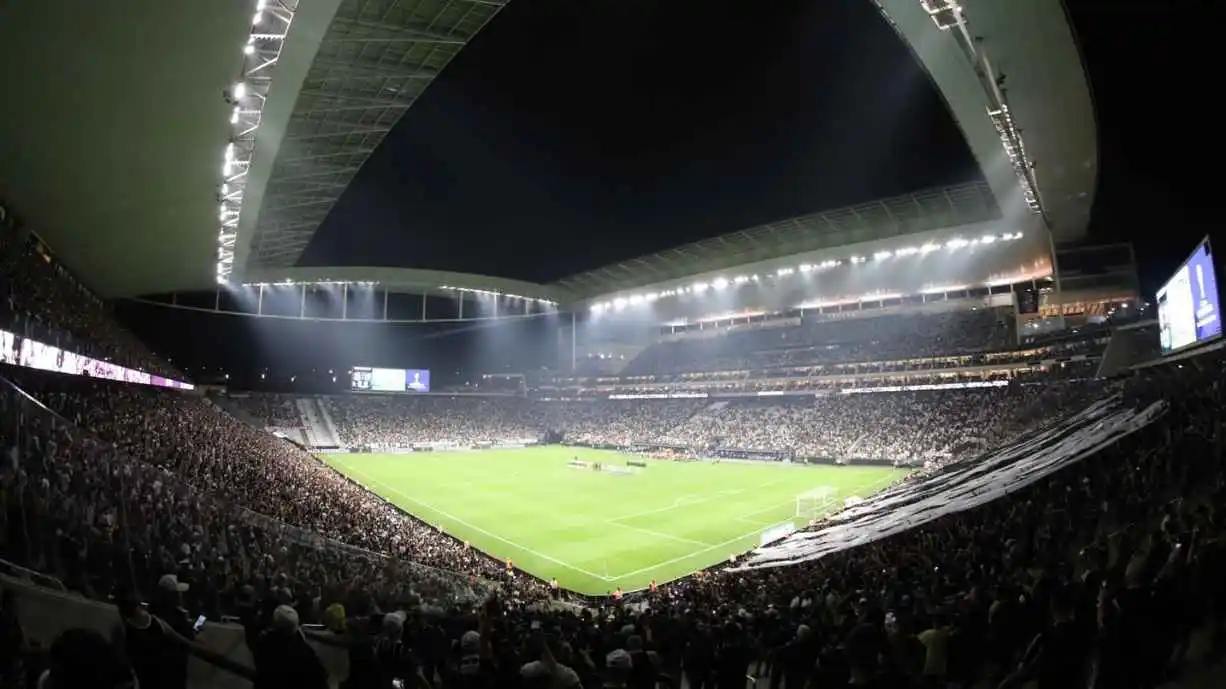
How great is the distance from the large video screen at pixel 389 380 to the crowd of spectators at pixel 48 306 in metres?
31.1

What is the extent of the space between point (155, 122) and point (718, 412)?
160ft

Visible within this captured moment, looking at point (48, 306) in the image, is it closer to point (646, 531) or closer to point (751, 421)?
point (646, 531)

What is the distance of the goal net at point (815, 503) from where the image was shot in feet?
90.7

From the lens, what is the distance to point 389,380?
214 ft

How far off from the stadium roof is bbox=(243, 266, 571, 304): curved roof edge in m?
12.4

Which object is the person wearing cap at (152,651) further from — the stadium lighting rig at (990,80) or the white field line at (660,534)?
the white field line at (660,534)

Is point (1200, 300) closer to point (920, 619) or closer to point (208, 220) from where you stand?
point (920, 619)

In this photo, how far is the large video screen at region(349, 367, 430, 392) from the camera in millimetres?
63562

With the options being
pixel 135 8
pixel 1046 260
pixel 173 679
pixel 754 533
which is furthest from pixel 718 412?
pixel 173 679

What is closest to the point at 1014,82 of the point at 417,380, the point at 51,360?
the point at 51,360

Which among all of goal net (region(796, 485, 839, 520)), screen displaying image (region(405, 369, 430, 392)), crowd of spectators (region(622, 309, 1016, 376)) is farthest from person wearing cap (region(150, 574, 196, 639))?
screen displaying image (region(405, 369, 430, 392))

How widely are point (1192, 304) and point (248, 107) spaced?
25.2 meters

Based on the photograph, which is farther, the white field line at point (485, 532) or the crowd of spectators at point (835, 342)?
the crowd of spectators at point (835, 342)

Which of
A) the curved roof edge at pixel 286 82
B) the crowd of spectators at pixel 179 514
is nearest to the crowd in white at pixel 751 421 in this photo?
the crowd of spectators at pixel 179 514
